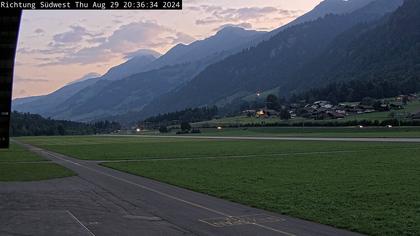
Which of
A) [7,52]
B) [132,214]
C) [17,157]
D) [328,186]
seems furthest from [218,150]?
[132,214]

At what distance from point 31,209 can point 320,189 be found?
1321cm

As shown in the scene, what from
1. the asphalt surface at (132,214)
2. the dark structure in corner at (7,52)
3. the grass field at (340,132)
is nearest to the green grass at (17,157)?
the dark structure in corner at (7,52)

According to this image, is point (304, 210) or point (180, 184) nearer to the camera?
point (304, 210)

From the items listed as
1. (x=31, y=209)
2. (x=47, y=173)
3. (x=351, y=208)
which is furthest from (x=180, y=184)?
(x=47, y=173)

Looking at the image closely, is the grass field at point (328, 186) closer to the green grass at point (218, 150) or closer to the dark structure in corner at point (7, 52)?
the dark structure in corner at point (7, 52)

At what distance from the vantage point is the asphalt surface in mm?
15953

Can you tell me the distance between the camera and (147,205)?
840 inches

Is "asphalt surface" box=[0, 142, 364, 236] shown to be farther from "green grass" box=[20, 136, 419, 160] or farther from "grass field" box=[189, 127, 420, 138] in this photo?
"grass field" box=[189, 127, 420, 138]

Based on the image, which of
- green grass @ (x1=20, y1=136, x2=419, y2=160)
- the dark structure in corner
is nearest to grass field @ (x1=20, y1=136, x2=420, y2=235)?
the dark structure in corner

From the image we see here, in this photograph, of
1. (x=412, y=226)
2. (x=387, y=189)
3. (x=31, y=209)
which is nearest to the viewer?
(x=412, y=226)

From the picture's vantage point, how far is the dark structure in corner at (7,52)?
75.4 feet

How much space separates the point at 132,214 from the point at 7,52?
16.0m

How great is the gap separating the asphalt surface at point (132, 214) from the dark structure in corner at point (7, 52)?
313 inches

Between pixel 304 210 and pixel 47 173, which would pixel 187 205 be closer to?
pixel 304 210
